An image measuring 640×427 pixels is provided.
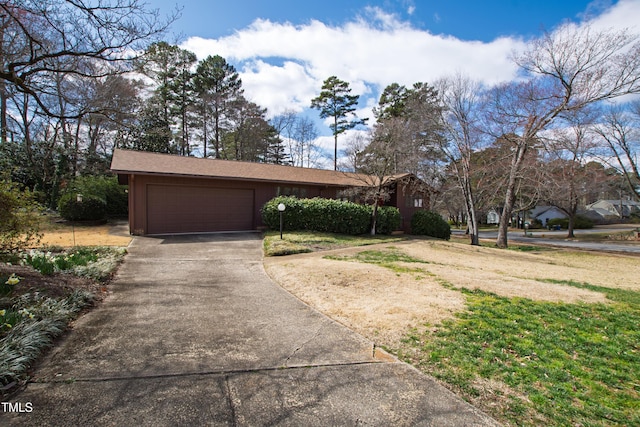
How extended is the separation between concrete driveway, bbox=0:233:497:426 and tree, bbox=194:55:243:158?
26.2 m

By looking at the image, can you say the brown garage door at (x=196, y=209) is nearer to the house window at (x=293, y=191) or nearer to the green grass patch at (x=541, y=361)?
the house window at (x=293, y=191)

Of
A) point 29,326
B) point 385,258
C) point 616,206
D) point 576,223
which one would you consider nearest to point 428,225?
point 385,258

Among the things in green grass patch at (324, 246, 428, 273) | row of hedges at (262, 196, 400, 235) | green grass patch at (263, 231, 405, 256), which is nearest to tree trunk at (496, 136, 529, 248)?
green grass patch at (263, 231, 405, 256)

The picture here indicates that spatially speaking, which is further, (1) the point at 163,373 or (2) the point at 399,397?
(1) the point at 163,373

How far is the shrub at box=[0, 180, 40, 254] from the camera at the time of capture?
491 centimetres

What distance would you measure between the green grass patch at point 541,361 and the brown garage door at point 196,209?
38.0 feet

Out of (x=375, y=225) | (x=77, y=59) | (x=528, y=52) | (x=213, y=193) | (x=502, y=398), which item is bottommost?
(x=502, y=398)

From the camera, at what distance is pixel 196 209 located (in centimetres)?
1356

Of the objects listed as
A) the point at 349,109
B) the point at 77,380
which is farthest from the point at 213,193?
the point at 349,109

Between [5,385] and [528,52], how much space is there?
2050cm

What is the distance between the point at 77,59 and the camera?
262 inches

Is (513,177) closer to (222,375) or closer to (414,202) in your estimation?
(414,202)

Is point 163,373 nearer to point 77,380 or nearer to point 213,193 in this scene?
point 77,380

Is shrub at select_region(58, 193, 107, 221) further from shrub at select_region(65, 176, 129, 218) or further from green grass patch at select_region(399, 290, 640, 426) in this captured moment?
green grass patch at select_region(399, 290, 640, 426)
